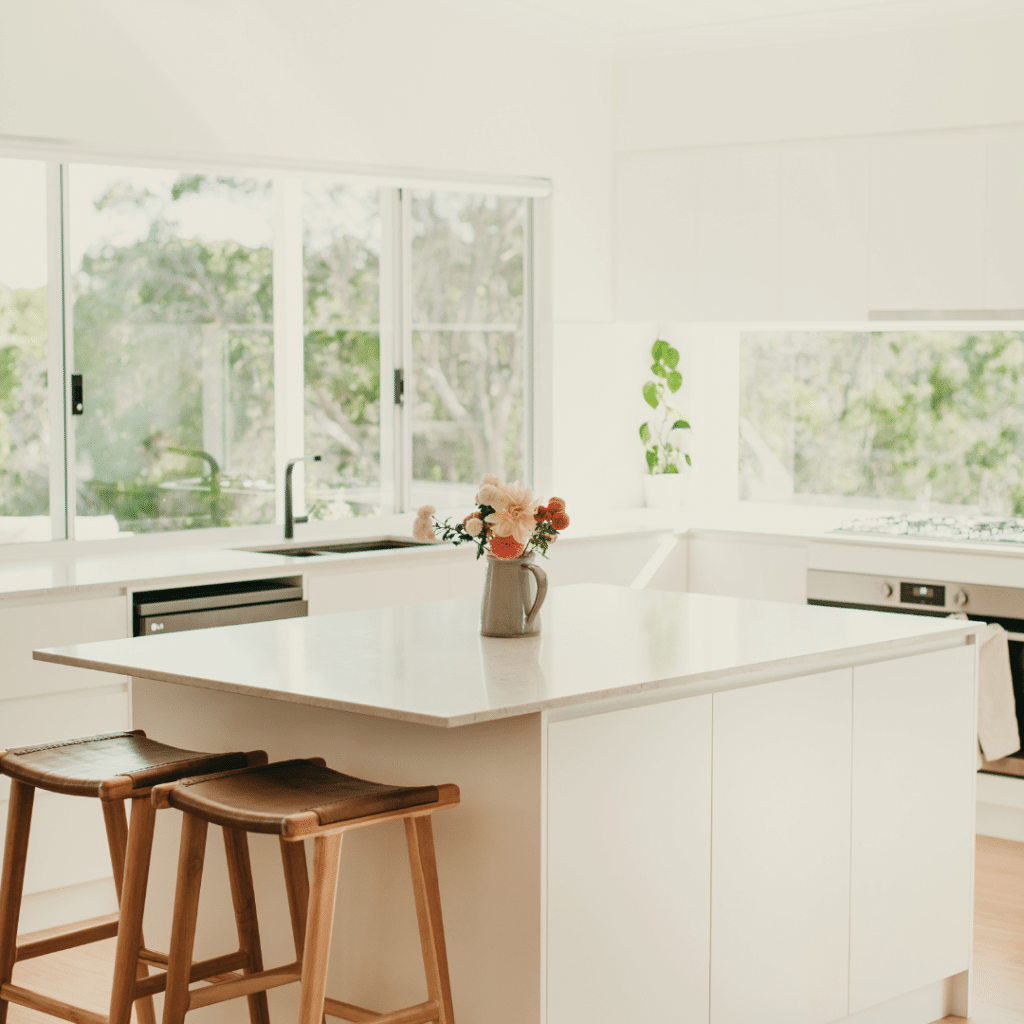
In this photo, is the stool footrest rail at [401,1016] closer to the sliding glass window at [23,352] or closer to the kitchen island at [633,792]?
the kitchen island at [633,792]

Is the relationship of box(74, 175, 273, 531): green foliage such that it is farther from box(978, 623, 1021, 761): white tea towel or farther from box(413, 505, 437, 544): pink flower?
box(978, 623, 1021, 761): white tea towel

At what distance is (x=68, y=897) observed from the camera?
13.3 ft

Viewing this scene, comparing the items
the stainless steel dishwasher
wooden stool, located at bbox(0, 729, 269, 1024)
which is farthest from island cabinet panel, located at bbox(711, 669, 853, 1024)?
the stainless steel dishwasher

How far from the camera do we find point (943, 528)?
17.7ft

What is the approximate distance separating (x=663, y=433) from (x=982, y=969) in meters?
3.08

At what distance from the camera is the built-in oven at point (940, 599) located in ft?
15.8

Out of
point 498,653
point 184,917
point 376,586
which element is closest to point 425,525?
point 498,653

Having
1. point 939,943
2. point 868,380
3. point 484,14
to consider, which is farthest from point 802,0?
point 939,943

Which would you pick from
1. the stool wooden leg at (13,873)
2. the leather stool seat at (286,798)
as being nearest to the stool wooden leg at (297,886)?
the leather stool seat at (286,798)

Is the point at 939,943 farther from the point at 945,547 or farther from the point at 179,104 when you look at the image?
the point at 179,104

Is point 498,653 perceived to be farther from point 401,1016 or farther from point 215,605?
point 215,605

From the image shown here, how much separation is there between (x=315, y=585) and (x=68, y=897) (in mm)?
1131

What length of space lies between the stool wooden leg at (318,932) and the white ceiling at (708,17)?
3.84 m

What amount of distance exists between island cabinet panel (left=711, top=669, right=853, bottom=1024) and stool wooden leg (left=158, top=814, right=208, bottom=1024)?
1.01 m
